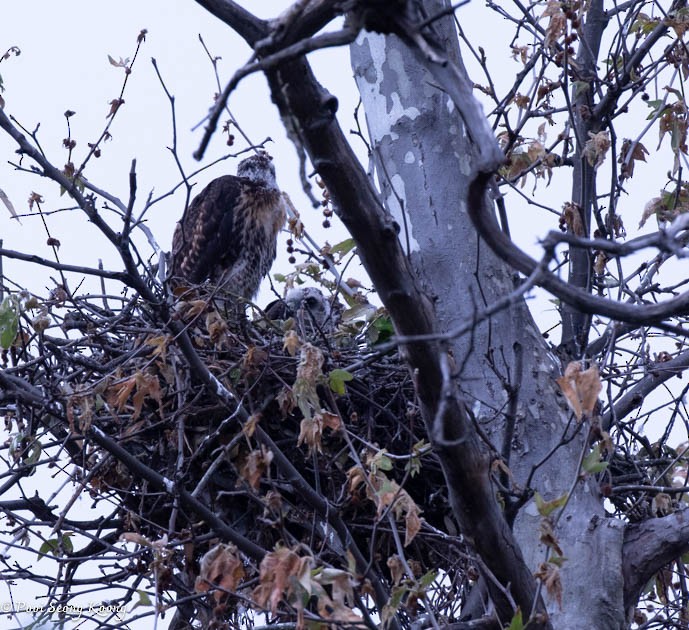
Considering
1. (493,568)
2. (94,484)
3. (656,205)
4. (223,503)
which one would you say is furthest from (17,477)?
(656,205)

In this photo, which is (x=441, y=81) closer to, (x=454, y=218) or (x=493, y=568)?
(x=493, y=568)

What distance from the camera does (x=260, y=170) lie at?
24.3 ft

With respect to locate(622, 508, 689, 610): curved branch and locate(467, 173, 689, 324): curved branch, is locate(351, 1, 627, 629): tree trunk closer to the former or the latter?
locate(622, 508, 689, 610): curved branch

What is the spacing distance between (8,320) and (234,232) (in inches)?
130

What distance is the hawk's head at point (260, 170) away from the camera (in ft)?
24.2

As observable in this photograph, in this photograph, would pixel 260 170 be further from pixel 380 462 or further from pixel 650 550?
pixel 650 550

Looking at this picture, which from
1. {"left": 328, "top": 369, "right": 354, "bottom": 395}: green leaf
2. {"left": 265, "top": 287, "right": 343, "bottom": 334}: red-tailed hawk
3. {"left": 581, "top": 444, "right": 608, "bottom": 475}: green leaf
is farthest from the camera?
{"left": 265, "top": 287, "right": 343, "bottom": 334}: red-tailed hawk

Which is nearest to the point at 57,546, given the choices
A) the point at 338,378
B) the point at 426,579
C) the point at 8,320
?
the point at 8,320

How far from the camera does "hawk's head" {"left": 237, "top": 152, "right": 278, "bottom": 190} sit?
7.37 meters

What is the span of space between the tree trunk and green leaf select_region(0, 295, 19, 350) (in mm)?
1481

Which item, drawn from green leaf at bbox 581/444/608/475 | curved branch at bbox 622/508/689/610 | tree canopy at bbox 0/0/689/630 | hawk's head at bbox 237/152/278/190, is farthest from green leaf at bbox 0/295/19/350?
hawk's head at bbox 237/152/278/190

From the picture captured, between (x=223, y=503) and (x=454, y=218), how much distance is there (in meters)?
1.74

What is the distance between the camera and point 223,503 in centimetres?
491

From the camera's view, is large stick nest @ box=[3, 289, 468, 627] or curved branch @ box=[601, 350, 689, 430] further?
curved branch @ box=[601, 350, 689, 430]
